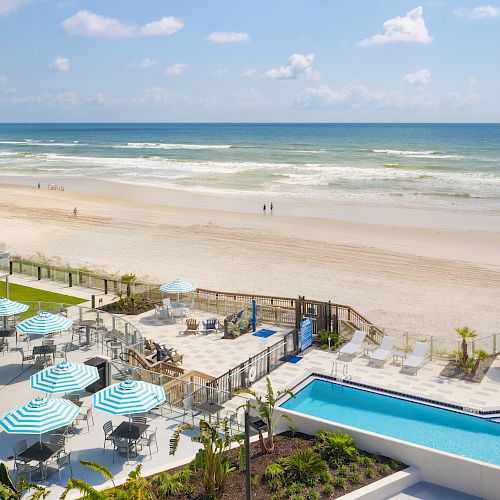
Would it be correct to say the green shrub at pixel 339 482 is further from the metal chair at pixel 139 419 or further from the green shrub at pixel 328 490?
the metal chair at pixel 139 419

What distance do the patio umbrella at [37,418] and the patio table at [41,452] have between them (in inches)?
13.3

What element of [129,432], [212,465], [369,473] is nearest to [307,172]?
[129,432]

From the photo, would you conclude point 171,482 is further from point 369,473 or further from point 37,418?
point 369,473

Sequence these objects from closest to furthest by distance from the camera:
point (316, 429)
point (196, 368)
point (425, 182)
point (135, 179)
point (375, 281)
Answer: point (316, 429), point (196, 368), point (375, 281), point (425, 182), point (135, 179)

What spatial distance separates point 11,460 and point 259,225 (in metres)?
33.5

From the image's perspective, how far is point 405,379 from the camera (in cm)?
1839

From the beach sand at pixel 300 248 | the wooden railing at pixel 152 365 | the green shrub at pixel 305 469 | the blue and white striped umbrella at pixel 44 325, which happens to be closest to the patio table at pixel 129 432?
the green shrub at pixel 305 469

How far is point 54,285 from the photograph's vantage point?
28.2 m

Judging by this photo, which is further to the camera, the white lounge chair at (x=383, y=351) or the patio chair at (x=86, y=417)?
the white lounge chair at (x=383, y=351)

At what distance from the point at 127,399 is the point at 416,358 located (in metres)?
9.66

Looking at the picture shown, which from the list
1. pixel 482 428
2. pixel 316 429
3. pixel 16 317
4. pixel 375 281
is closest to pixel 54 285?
pixel 16 317

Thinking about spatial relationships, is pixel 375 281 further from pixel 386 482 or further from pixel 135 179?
pixel 135 179

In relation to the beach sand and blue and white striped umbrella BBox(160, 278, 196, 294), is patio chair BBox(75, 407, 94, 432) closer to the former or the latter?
blue and white striped umbrella BBox(160, 278, 196, 294)

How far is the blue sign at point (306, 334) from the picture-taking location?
20516mm
